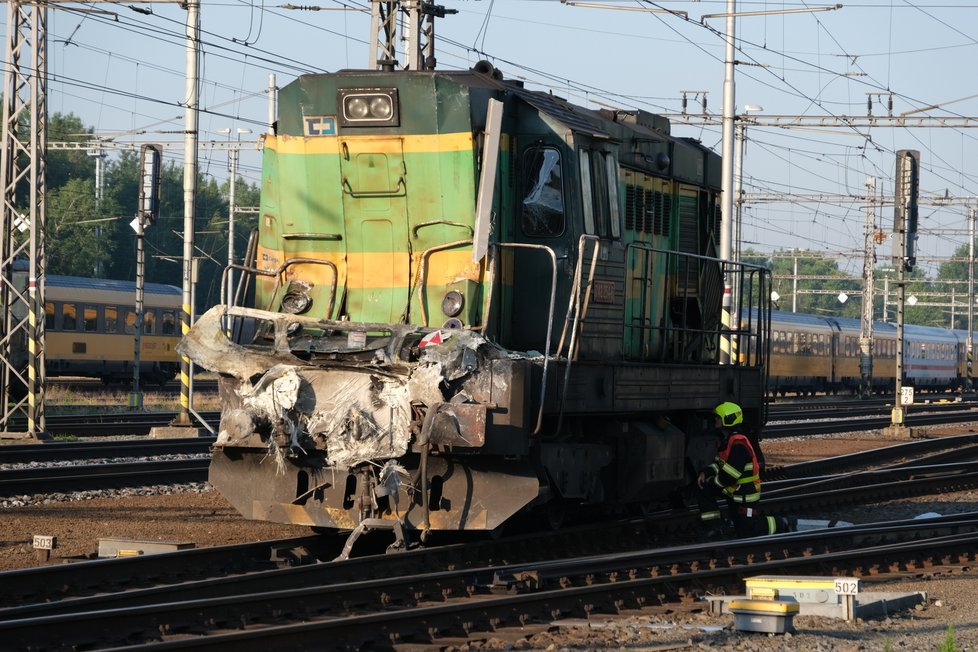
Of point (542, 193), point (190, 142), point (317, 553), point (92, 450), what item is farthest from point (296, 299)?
point (190, 142)

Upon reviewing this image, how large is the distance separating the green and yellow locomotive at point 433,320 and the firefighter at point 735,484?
2.12 feet

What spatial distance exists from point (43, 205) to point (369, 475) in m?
12.7

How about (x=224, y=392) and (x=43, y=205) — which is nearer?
(x=224, y=392)

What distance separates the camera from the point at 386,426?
8.97 m

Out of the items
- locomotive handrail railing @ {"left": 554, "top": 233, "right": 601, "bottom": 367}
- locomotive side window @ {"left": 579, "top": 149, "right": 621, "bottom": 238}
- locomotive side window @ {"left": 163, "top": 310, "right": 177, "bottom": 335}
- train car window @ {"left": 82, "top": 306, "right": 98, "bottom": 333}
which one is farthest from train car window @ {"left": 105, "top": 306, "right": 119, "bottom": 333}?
locomotive handrail railing @ {"left": 554, "top": 233, "right": 601, "bottom": 367}

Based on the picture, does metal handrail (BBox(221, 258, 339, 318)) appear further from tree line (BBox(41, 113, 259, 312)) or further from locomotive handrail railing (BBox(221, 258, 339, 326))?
tree line (BBox(41, 113, 259, 312))

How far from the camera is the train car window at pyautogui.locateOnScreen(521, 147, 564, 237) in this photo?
32.8 ft

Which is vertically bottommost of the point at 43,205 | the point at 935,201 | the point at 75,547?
the point at 75,547

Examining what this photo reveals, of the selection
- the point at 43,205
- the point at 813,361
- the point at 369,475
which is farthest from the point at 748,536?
the point at 813,361

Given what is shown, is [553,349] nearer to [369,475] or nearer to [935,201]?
[369,475]

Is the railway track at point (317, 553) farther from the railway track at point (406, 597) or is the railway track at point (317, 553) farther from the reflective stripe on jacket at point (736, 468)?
the reflective stripe on jacket at point (736, 468)

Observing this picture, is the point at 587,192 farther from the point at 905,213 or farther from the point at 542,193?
the point at 905,213

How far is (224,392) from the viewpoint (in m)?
9.56

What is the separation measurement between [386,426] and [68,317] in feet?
105
